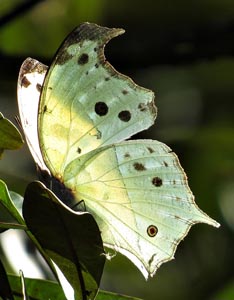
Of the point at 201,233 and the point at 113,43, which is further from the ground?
the point at 113,43

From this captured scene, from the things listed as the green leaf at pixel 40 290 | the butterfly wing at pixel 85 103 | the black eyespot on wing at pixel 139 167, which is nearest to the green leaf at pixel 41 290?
the green leaf at pixel 40 290

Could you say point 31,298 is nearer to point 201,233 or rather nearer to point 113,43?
point 113,43

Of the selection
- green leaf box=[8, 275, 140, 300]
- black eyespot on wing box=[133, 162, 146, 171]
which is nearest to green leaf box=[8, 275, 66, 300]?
green leaf box=[8, 275, 140, 300]

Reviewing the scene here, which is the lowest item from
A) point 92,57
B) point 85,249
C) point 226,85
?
point 226,85

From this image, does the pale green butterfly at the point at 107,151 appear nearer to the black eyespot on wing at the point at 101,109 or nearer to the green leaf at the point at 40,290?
the black eyespot on wing at the point at 101,109

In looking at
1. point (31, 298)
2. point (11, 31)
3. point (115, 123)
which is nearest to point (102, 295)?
point (31, 298)

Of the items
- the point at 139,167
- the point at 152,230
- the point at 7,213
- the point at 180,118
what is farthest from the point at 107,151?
the point at 180,118

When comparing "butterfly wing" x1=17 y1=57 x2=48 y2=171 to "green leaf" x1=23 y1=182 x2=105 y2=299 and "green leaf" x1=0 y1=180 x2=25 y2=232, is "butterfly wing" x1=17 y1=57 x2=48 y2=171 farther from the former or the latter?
"green leaf" x1=23 y1=182 x2=105 y2=299
